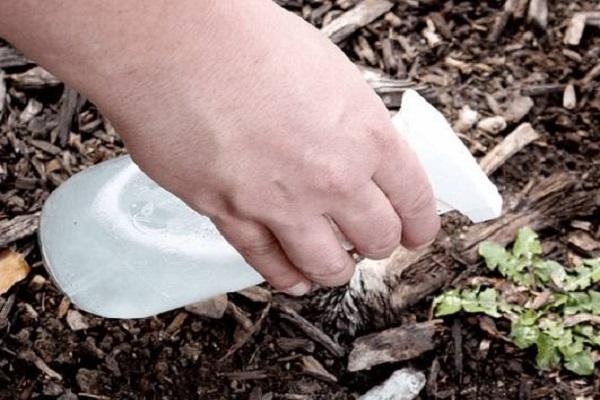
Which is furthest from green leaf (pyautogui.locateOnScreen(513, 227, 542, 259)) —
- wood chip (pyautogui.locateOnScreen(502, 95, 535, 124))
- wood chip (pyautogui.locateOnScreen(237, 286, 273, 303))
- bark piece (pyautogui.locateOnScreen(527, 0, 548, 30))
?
bark piece (pyautogui.locateOnScreen(527, 0, 548, 30))

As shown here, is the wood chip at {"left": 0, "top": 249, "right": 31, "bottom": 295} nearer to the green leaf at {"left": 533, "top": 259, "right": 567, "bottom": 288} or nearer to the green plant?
the green plant

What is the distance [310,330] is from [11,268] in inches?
21.7

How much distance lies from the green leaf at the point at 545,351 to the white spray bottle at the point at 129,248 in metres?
0.51

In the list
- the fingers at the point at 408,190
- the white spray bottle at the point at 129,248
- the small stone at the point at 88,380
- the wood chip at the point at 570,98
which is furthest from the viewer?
the wood chip at the point at 570,98

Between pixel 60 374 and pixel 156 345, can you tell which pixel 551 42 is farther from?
pixel 60 374

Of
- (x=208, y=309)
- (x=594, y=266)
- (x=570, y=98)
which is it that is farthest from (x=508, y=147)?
(x=208, y=309)

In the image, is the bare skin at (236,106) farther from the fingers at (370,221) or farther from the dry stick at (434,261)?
the dry stick at (434,261)

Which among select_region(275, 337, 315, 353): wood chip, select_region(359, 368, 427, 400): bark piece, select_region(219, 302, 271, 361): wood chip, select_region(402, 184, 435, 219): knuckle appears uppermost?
select_region(402, 184, 435, 219): knuckle

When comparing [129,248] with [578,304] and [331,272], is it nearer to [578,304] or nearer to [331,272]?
[331,272]

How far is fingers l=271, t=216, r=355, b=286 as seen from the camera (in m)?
1.18

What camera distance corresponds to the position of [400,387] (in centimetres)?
186

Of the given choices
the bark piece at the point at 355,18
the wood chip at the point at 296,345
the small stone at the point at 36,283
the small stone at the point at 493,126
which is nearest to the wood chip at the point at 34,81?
the small stone at the point at 36,283

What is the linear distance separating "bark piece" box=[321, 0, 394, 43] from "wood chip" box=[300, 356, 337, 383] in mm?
732

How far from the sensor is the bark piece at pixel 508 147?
83.2 inches
